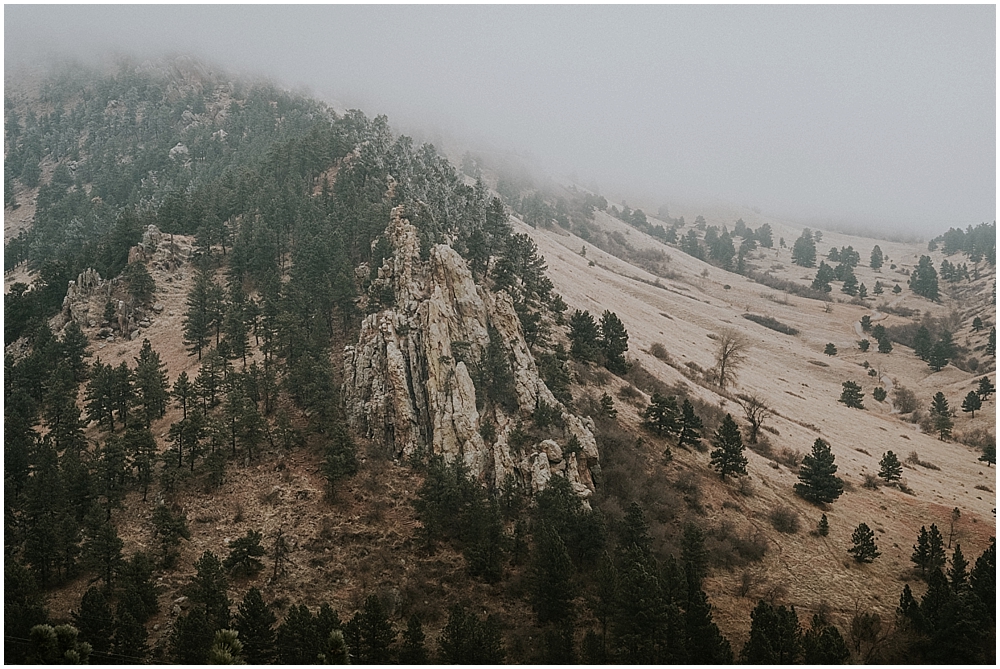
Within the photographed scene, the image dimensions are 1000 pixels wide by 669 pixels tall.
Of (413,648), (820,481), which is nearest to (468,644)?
(413,648)

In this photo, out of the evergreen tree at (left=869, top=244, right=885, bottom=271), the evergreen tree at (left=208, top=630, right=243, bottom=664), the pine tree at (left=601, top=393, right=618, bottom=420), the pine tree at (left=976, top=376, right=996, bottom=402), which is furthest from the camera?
the evergreen tree at (left=869, top=244, right=885, bottom=271)

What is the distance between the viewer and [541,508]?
38.4 meters

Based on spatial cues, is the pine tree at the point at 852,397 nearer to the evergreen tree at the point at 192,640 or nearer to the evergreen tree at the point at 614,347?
the evergreen tree at the point at 614,347

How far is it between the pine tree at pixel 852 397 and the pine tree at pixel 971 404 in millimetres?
12583

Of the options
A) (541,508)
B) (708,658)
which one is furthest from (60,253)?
(708,658)

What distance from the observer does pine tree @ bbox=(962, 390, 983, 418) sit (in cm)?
8044

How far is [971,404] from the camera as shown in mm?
80688

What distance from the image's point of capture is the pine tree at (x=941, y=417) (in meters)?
74.4

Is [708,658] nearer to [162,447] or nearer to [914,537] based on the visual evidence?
[914,537]

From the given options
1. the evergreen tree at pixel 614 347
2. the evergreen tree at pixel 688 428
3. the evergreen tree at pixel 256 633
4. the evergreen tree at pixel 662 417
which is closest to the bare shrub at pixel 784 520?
the evergreen tree at pixel 688 428

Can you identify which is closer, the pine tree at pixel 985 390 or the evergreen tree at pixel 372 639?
the evergreen tree at pixel 372 639

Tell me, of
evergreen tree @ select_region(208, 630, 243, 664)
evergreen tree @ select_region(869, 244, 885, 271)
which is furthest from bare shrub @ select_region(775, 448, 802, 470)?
evergreen tree @ select_region(869, 244, 885, 271)

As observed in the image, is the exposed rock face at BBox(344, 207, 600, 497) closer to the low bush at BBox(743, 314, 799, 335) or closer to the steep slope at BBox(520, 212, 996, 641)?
the steep slope at BBox(520, 212, 996, 641)

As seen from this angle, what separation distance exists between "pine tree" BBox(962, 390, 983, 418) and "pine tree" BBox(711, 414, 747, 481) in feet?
185
